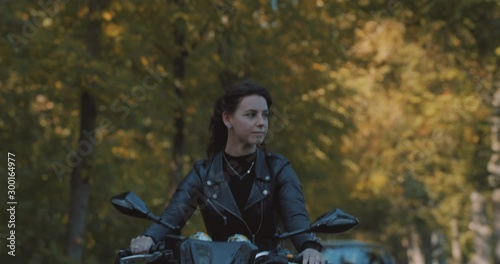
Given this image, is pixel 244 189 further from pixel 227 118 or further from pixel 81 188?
pixel 81 188

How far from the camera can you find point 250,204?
18.8ft

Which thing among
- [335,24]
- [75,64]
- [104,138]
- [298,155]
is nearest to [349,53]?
[335,24]

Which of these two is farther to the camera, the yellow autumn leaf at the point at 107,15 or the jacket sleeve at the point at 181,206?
the yellow autumn leaf at the point at 107,15

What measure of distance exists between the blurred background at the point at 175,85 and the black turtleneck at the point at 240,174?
Result: 999 centimetres

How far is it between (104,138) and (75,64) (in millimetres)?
3852

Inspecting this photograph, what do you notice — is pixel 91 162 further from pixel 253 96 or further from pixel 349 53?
pixel 253 96

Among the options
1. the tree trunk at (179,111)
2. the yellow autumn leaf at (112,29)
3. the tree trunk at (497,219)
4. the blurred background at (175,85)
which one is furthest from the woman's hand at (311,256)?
the tree trunk at (497,219)

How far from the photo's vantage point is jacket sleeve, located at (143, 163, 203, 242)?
5605 millimetres

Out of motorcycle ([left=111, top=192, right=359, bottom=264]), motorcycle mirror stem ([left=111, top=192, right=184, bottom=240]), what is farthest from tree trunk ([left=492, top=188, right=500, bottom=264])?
motorcycle mirror stem ([left=111, top=192, right=184, bottom=240])

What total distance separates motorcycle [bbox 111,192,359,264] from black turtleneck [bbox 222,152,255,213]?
525mm

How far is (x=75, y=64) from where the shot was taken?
1579 cm

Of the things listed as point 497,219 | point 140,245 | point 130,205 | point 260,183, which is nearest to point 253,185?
point 260,183

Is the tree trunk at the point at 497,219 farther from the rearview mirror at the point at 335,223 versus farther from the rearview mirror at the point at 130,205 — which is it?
the rearview mirror at the point at 130,205

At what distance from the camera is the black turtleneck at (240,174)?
581 cm
